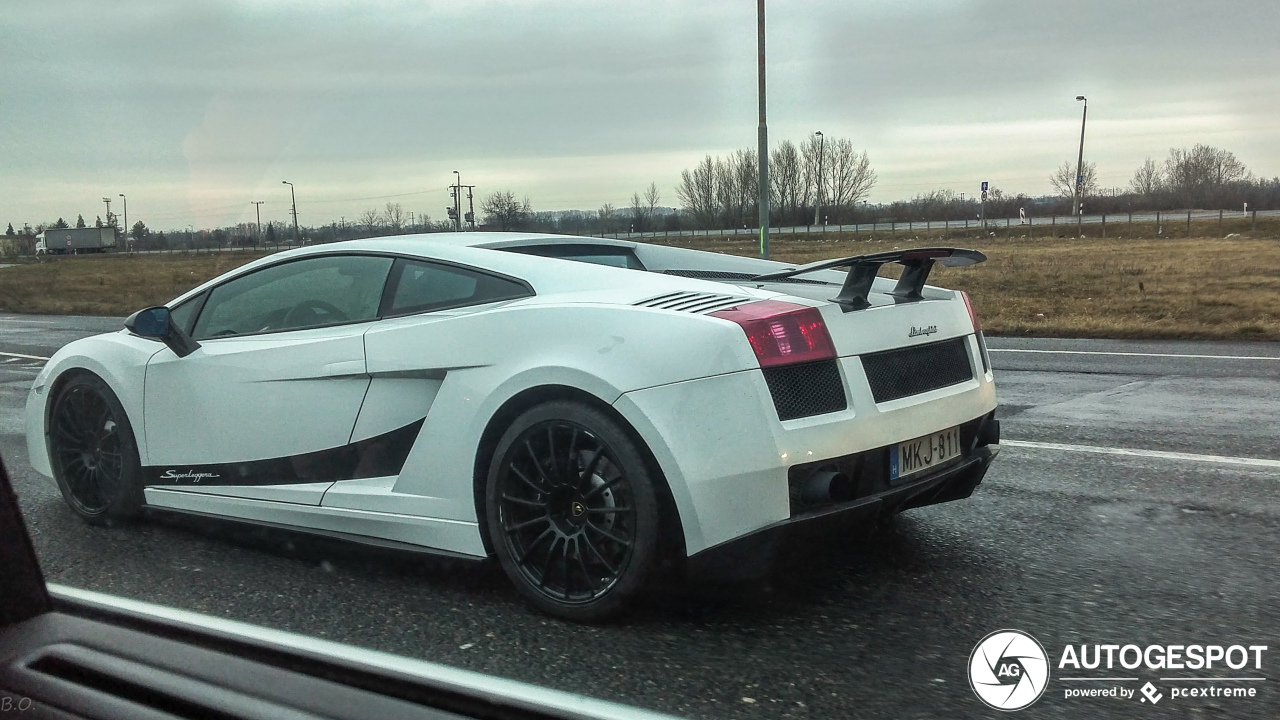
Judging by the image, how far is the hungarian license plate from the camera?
3206mm

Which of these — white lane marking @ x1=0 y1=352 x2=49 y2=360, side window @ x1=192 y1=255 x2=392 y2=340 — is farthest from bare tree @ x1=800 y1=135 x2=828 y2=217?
white lane marking @ x1=0 y1=352 x2=49 y2=360

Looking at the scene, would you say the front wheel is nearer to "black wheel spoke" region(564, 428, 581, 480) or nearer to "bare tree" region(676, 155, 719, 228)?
"black wheel spoke" region(564, 428, 581, 480)

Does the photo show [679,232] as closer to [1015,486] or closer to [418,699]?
[1015,486]

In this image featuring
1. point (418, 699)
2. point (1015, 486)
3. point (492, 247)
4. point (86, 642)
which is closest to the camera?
point (418, 699)

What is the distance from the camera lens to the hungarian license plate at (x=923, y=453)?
321cm

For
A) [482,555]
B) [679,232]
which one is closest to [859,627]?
[482,555]

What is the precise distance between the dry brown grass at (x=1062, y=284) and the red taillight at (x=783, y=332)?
2.82 meters

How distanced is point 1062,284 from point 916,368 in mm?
15494

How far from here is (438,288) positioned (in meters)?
3.74

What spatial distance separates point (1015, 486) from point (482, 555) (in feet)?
8.84

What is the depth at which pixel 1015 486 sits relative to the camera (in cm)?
478

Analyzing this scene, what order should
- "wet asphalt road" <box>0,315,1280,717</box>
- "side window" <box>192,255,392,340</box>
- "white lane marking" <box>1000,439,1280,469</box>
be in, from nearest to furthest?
1. "wet asphalt road" <box>0,315,1280,717</box>
2. "side window" <box>192,255,392,340</box>
3. "white lane marking" <box>1000,439,1280,469</box>

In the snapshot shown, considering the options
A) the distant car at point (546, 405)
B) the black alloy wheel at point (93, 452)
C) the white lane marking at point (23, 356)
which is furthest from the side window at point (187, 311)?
the white lane marking at point (23, 356)

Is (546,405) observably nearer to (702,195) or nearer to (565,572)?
(565,572)
